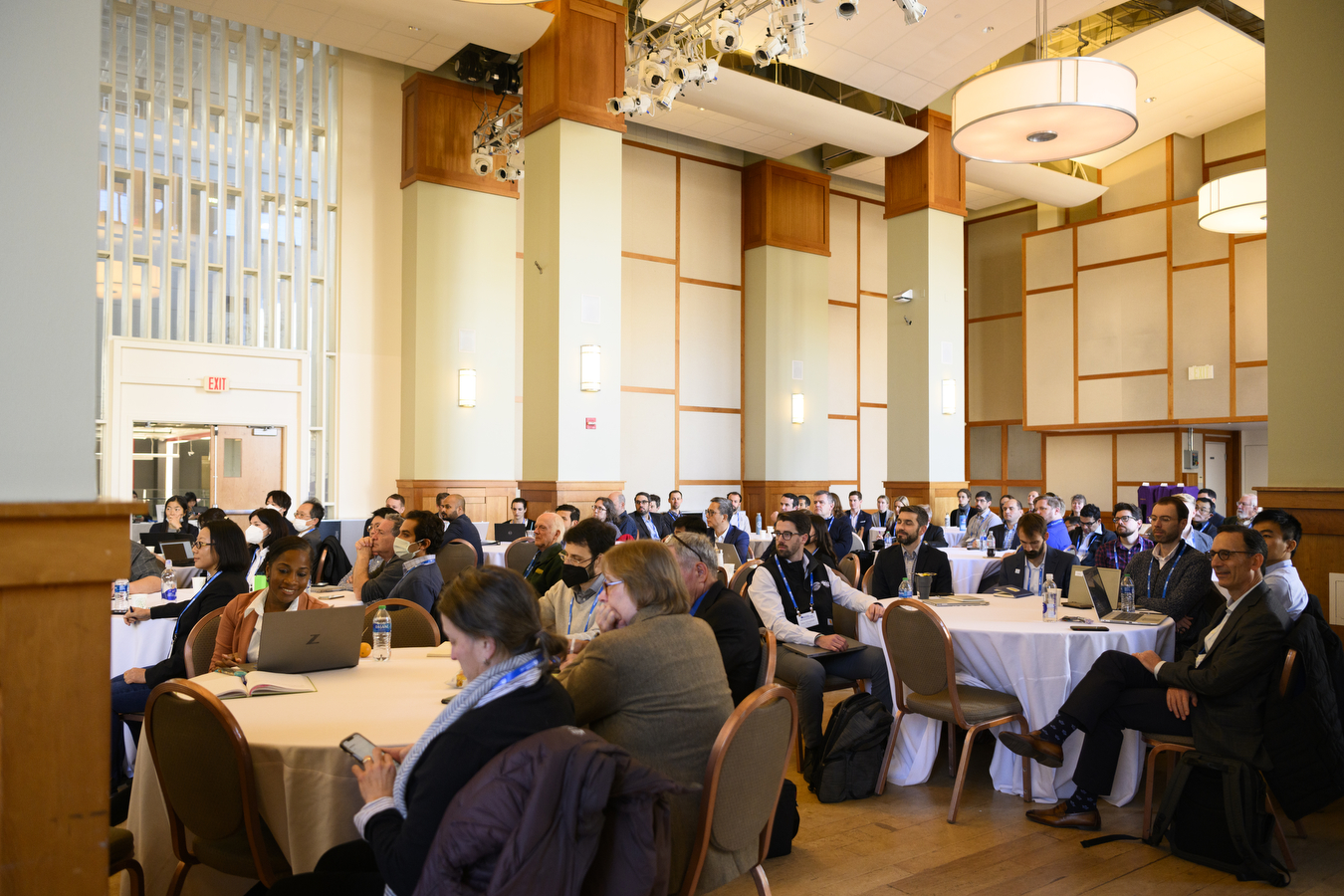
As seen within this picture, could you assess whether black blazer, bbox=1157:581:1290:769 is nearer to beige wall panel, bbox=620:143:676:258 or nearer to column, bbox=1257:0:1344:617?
column, bbox=1257:0:1344:617

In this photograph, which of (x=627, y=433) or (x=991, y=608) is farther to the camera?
(x=627, y=433)

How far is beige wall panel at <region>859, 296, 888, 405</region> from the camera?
16031 millimetres

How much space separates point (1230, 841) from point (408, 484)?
924 cm

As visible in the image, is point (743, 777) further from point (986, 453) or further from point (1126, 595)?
point (986, 453)

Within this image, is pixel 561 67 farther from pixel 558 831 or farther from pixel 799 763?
pixel 558 831

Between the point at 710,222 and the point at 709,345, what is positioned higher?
the point at 710,222

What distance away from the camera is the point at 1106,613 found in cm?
445

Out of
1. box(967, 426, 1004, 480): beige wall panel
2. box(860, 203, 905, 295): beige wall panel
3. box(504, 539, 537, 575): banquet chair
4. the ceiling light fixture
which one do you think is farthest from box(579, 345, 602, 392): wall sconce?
box(967, 426, 1004, 480): beige wall panel

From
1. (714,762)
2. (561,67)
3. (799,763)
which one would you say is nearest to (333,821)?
(714,762)

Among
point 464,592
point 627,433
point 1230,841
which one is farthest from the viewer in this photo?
point 627,433

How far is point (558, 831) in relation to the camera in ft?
5.25

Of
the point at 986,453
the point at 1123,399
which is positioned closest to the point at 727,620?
the point at 1123,399

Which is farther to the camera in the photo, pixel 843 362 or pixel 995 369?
pixel 995 369

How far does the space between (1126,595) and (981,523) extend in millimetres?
5526
